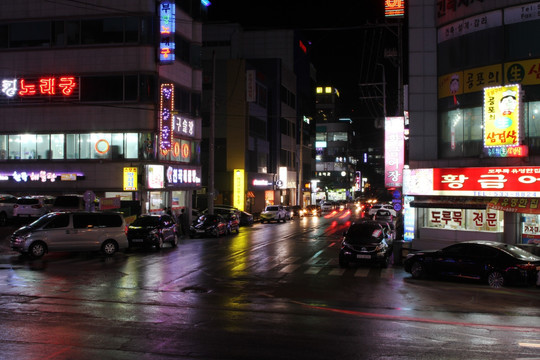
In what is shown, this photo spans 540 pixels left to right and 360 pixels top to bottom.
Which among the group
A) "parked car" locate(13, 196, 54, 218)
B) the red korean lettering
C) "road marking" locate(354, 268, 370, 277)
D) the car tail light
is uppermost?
the red korean lettering

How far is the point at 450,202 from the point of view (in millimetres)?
21094

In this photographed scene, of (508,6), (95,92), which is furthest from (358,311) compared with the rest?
(95,92)

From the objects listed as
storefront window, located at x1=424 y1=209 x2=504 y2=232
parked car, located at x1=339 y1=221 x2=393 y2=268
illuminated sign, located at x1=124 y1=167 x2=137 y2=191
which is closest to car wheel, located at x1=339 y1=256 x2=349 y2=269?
parked car, located at x1=339 y1=221 x2=393 y2=268

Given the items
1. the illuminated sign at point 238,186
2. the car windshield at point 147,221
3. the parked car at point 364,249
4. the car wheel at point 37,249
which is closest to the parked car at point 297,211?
the illuminated sign at point 238,186

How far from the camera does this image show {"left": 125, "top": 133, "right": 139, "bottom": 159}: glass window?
3709cm

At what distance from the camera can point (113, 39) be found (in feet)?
121

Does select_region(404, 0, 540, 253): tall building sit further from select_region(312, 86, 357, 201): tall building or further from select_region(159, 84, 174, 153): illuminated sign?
select_region(312, 86, 357, 201): tall building

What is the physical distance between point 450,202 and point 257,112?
42.6m

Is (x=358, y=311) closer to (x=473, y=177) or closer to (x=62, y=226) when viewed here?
(x=473, y=177)

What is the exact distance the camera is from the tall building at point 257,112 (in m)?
57.0

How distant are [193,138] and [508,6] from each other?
28.2m

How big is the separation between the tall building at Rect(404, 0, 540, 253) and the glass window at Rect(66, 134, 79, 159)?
24950 mm

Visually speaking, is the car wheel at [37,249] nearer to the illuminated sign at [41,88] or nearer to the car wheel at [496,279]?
the car wheel at [496,279]

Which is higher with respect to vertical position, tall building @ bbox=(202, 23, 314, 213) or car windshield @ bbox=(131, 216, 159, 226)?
tall building @ bbox=(202, 23, 314, 213)
